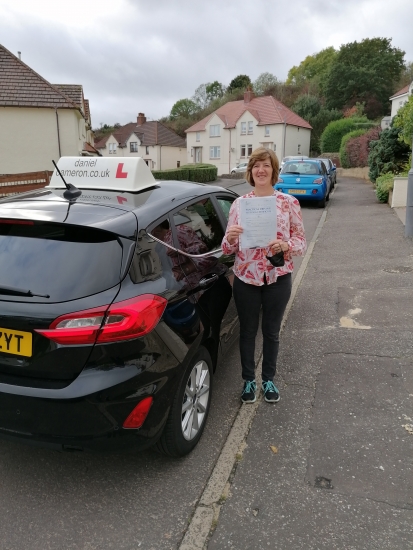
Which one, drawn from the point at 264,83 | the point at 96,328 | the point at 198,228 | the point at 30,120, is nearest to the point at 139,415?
the point at 96,328

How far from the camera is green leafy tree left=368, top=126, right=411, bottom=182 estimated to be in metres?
16.6

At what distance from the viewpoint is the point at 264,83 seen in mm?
82438

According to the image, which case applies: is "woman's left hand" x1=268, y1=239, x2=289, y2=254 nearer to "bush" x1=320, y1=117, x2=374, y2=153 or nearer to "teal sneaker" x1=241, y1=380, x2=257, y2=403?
"teal sneaker" x1=241, y1=380, x2=257, y2=403

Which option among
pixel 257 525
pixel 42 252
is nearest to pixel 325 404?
pixel 257 525

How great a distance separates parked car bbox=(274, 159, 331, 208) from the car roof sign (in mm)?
11998

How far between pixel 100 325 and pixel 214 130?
58852mm

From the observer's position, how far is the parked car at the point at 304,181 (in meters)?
15.3

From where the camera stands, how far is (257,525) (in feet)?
Answer: 7.54

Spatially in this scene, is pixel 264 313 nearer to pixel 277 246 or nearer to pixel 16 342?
pixel 277 246

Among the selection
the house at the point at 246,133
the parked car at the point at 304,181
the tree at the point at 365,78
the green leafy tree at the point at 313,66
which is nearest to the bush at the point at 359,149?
the house at the point at 246,133

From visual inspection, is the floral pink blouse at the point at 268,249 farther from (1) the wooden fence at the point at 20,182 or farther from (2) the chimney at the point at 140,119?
(2) the chimney at the point at 140,119

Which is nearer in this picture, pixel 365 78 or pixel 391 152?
pixel 391 152

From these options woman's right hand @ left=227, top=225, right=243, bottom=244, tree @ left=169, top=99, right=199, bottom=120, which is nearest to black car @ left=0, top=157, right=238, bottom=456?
woman's right hand @ left=227, top=225, right=243, bottom=244

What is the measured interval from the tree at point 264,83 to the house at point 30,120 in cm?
6262
